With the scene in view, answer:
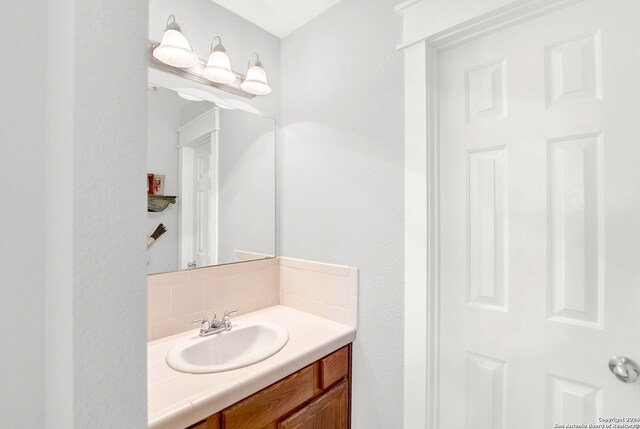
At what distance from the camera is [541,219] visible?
0.98 meters

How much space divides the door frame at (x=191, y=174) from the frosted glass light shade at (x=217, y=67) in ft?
0.47

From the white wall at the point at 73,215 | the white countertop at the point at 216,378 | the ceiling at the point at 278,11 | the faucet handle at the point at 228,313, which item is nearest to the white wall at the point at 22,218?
the white wall at the point at 73,215

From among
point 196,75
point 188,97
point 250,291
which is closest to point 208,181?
point 188,97

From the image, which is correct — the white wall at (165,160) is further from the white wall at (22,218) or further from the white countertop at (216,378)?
the white wall at (22,218)

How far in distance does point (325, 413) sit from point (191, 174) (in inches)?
48.9

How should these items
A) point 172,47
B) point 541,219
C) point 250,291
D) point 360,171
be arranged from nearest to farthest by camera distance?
point 541,219, point 172,47, point 360,171, point 250,291

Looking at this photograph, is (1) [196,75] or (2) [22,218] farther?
(1) [196,75]

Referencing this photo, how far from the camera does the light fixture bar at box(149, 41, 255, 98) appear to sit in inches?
50.5

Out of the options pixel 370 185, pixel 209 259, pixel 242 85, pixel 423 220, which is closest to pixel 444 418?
pixel 423 220

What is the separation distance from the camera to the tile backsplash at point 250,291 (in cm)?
130

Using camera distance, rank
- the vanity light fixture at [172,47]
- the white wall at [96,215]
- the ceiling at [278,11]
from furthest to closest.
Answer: the ceiling at [278,11] < the vanity light fixture at [172,47] < the white wall at [96,215]

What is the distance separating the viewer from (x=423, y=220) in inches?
45.2

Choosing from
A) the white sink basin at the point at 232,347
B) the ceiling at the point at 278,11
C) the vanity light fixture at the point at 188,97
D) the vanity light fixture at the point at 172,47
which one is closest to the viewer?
→ the white sink basin at the point at 232,347

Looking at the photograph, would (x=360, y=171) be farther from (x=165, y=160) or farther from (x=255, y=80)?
(x=165, y=160)
